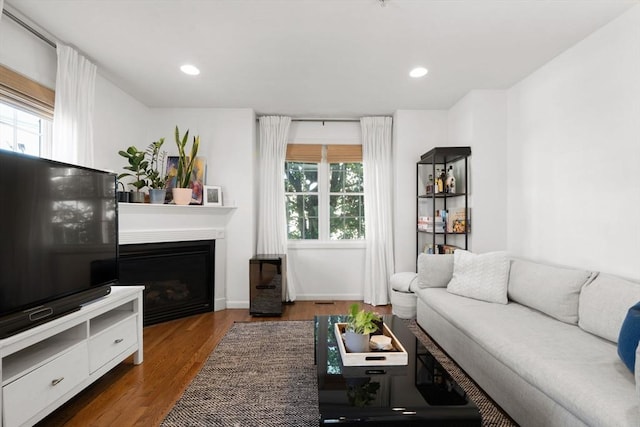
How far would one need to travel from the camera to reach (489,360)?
1.90 m

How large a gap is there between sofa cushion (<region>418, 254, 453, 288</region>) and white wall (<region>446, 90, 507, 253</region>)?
21.2 inches

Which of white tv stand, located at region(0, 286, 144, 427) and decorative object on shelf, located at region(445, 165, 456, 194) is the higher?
decorative object on shelf, located at region(445, 165, 456, 194)

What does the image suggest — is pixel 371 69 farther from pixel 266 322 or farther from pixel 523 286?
pixel 266 322

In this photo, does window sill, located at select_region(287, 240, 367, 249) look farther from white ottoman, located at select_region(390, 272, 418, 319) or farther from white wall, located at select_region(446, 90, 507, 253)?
white wall, located at select_region(446, 90, 507, 253)

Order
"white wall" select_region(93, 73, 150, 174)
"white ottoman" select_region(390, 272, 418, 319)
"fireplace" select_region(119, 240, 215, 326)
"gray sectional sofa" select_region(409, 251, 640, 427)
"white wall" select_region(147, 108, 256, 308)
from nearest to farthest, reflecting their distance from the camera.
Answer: "gray sectional sofa" select_region(409, 251, 640, 427) < "white wall" select_region(93, 73, 150, 174) < "fireplace" select_region(119, 240, 215, 326) < "white ottoman" select_region(390, 272, 418, 319) < "white wall" select_region(147, 108, 256, 308)

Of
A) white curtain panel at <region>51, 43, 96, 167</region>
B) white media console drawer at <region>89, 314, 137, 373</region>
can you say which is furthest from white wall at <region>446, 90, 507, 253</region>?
white curtain panel at <region>51, 43, 96, 167</region>

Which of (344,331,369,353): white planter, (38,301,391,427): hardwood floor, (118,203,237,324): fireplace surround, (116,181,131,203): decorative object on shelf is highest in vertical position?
(116,181,131,203): decorative object on shelf

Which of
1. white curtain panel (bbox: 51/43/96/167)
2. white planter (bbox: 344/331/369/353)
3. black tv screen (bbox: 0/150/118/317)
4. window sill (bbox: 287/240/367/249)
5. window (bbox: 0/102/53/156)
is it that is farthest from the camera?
window sill (bbox: 287/240/367/249)

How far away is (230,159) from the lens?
3902mm

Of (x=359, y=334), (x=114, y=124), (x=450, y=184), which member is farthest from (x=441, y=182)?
(x=114, y=124)

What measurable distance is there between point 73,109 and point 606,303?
401cm

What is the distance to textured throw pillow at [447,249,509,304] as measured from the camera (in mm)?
2549

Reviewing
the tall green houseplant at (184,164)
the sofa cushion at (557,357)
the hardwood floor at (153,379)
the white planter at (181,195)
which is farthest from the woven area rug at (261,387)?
the tall green houseplant at (184,164)

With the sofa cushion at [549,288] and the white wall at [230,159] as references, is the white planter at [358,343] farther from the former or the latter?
the white wall at [230,159]
